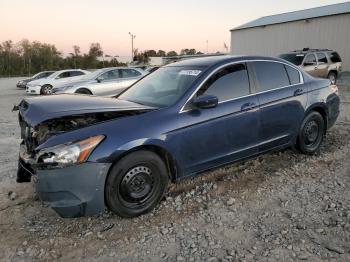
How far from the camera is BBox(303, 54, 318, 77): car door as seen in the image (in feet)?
47.1

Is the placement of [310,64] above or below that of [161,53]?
below

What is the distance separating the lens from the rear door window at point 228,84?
13.6 feet

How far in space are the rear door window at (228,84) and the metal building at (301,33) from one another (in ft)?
78.7

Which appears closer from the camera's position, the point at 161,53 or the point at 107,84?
the point at 107,84

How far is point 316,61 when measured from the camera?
14.9 m

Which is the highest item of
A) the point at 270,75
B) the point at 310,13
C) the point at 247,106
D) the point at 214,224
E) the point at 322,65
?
the point at 310,13

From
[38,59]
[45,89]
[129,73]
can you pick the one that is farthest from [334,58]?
[38,59]

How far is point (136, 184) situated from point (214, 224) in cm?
→ 91

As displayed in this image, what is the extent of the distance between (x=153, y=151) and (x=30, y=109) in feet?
4.69

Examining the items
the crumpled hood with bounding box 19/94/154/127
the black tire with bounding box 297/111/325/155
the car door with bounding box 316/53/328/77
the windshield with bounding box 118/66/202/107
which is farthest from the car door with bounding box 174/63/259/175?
→ the car door with bounding box 316/53/328/77

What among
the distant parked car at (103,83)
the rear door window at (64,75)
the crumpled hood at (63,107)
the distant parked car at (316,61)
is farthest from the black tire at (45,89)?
the crumpled hood at (63,107)

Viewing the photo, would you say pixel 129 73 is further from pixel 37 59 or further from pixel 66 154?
pixel 37 59

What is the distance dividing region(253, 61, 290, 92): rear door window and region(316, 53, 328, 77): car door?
36.1 feet

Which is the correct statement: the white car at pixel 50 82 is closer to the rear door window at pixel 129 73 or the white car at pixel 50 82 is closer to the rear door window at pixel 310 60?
the rear door window at pixel 129 73
